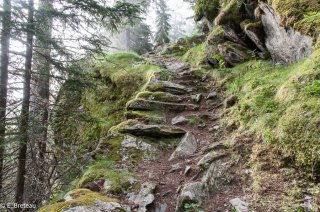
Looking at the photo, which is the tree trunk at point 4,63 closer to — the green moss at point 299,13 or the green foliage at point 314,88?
the green foliage at point 314,88

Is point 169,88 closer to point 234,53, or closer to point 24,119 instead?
point 234,53

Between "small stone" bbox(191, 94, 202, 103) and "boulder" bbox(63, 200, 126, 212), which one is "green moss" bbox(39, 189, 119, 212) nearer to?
"boulder" bbox(63, 200, 126, 212)

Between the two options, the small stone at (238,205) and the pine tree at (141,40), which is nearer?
the small stone at (238,205)

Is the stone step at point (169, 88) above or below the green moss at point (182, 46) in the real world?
below

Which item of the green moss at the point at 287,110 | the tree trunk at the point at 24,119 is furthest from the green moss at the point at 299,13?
the tree trunk at the point at 24,119

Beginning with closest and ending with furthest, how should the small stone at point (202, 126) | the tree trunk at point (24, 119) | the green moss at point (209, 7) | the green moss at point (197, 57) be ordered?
1. the tree trunk at point (24, 119)
2. the small stone at point (202, 126)
3. the green moss at point (209, 7)
4. the green moss at point (197, 57)

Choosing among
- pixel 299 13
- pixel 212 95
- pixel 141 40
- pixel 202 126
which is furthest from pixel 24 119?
pixel 141 40

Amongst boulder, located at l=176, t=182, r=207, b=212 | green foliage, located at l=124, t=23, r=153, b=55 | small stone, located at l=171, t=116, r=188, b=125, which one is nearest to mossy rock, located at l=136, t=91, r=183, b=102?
small stone, located at l=171, t=116, r=188, b=125

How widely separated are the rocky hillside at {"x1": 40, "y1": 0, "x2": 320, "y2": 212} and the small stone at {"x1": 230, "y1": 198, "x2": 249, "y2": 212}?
15 millimetres

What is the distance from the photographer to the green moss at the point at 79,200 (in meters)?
3.78

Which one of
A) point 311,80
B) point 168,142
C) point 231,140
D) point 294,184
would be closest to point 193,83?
point 168,142

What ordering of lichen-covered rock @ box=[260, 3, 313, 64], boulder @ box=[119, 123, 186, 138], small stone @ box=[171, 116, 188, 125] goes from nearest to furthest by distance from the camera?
1. lichen-covered rock @ box=[260, 3, 313, 64]
2. boulder @ box=[119, 123, 186, 138]
3. small stone @ box=[171, 116, 188, 125]

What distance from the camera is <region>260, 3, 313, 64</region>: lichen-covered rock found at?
6.00 metres

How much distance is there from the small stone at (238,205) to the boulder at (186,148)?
199cm
